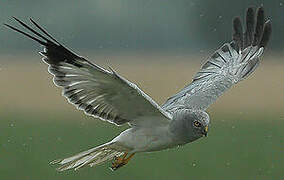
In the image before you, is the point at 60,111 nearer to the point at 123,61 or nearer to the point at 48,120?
the point at 48,120

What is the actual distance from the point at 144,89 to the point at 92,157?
→ 8862 millimetres

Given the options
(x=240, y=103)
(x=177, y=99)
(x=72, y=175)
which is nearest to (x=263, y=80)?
(x=240, y=103)

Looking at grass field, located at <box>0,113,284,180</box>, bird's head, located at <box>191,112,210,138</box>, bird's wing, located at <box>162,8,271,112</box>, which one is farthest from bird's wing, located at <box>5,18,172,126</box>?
grass field, located at <box>0,113,284,180</box>

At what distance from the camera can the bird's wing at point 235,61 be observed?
816 cm

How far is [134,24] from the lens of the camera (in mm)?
24047

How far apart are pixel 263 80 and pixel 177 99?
1022 centimetres

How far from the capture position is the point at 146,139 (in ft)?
23.7

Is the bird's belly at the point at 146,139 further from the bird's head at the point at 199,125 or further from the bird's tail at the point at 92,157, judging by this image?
the bird's head at the point at 199,125

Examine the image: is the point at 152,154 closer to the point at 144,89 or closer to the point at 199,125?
the point at 144,89

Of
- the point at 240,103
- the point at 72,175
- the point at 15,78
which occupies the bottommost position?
the point at 72,175

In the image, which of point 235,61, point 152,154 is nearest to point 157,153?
point 152,154

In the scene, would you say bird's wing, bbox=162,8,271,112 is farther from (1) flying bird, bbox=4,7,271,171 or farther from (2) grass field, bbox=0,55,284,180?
(2) grass field, bbox=0,55,284,180

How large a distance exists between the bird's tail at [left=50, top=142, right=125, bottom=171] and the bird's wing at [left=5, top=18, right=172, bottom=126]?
0.65ft

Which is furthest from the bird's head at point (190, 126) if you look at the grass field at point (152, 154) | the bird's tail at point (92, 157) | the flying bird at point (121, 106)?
the grass field at point (152, 154)
